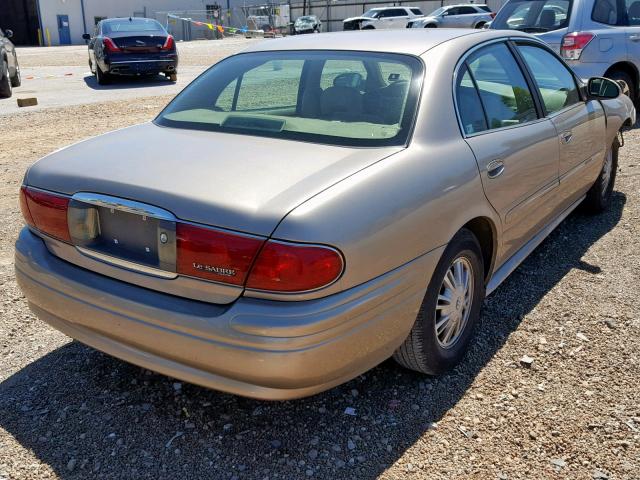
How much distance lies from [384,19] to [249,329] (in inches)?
1346

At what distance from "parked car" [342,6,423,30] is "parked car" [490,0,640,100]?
25.2m

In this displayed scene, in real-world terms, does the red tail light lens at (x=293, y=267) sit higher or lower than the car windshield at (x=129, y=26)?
lower

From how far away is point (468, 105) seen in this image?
10.8 ft

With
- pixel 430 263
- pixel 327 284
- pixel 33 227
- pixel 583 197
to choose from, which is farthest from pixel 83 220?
pixel 583 197

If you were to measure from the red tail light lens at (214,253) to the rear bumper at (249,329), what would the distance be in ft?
0.37

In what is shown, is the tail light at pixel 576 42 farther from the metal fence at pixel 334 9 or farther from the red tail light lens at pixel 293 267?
the metal fence at pixel 334 9

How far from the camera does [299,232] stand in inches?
89.4

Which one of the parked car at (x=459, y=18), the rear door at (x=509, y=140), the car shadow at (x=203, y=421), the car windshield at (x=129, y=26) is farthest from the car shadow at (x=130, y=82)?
the parked car at (x=459, y=18)

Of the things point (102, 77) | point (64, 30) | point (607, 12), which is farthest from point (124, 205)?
point (64, 30)

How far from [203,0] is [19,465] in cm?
5501

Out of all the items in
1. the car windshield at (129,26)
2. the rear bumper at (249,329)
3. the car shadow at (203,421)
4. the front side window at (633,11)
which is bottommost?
the car shadow at (203,421)

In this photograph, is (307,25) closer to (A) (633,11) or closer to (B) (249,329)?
(A) (633,11)

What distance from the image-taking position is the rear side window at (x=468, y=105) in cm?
320

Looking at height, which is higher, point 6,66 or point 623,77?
point 623,77
